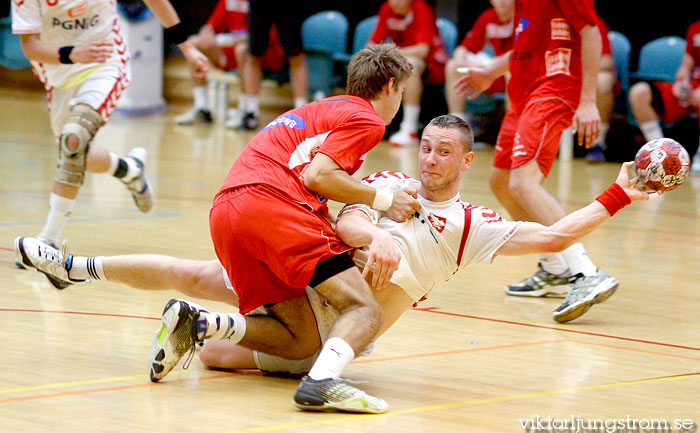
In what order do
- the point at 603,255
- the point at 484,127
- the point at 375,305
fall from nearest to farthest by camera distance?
1. the point at 375,305
2. the point at 603,255
3. the point at 484,127

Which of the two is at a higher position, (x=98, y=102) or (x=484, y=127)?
(x=98, y=102)

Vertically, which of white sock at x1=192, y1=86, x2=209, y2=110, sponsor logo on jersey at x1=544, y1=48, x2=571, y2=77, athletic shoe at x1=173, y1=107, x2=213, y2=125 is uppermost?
sponsor logo on jersey at x1=544, y1=48, x2=571, y2=77

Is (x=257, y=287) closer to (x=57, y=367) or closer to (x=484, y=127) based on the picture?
(x=57, y=367)

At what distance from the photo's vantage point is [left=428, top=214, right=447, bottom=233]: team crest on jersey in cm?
372

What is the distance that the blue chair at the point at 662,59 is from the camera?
1170 centimetres

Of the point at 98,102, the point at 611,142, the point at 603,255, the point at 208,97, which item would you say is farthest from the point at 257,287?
the point at 208,97

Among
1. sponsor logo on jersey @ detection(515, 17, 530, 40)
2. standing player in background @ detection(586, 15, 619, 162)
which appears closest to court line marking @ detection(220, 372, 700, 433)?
sponsor logo on jersey @ detection(515, 17, 530, 40)

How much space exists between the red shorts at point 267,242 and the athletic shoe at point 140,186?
9.00 feet

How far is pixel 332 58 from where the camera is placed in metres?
13.7

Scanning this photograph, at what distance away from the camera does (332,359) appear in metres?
3.33

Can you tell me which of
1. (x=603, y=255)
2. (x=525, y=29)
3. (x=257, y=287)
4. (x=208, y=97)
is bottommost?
(x=208, y=97)

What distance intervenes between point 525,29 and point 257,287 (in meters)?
2.49

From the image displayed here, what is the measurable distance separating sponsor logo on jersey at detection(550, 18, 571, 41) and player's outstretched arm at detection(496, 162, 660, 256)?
171cm

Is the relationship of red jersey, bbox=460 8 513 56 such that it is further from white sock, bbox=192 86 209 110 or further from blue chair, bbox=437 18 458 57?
white sock, bbox=192 86 209 110
